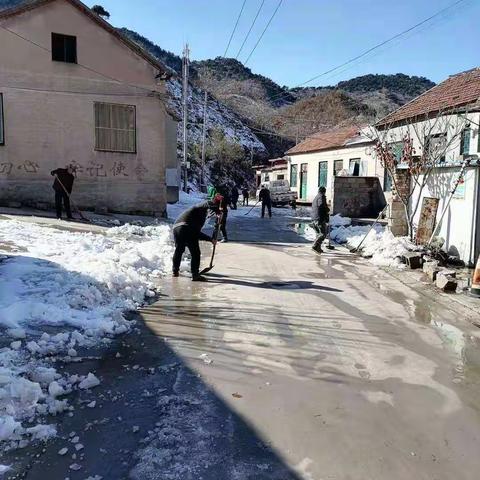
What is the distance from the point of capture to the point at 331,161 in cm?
3269

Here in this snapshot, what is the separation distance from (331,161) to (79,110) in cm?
1884

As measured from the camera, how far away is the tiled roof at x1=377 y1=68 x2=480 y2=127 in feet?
57.1

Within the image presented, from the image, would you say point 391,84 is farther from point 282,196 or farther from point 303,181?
point 282,196

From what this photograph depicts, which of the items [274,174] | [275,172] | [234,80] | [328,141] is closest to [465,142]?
[328,141]

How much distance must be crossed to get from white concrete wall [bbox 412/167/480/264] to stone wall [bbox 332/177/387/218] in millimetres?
11868

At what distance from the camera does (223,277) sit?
359 inches

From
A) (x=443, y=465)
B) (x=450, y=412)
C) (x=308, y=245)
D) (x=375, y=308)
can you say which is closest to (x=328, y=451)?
(x=443, y=465)

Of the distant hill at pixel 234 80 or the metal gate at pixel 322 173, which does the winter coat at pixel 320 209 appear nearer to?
the metal gate at pixel 322 173

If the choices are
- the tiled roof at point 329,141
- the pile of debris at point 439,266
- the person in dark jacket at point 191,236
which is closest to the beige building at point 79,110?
the person in dark jacket at point 191,236

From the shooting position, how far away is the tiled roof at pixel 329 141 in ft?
A: 103

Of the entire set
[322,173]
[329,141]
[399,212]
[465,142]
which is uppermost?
[329,141]

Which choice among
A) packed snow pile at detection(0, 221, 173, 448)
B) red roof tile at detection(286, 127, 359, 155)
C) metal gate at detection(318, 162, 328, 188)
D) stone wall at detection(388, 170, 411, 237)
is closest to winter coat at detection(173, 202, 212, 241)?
packed snow pile at detection(0, 221, 173, 448)

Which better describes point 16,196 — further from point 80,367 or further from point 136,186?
point 80,367

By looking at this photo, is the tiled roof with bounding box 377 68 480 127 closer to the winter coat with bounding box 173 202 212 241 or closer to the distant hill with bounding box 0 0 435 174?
the winter coat with bounding box 173 202 212 241
